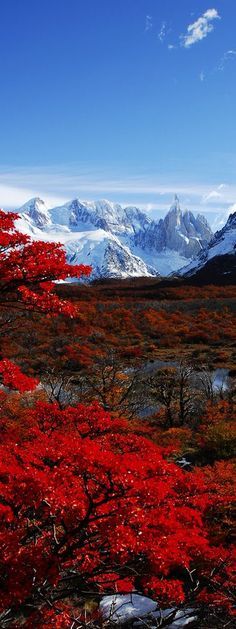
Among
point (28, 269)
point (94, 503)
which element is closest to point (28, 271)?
point (28, 269)

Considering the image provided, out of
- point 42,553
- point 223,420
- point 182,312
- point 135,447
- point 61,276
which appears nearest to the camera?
point 42,553

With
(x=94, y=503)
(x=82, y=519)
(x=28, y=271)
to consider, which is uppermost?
(x=28, y=271)

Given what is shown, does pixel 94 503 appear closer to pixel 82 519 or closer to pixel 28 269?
pixel 82 519

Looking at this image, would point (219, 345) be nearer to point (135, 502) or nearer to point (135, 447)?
point (135, 447)

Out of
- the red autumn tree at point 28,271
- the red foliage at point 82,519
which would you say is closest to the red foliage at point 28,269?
the red autumn tree at point 28,271

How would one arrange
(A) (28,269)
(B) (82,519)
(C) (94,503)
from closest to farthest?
(C) (94,503) < (B) (82,519) < (A) (28,269)

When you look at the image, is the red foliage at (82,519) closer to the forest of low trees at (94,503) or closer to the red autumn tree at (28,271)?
the forest of low trees at (94,503)

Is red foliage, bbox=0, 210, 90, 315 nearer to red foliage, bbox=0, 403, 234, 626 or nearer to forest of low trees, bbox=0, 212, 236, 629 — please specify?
forest of low trees, bbox=0, 212, 236, 629

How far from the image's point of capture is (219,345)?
7206 centimetres

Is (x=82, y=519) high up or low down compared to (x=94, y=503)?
down

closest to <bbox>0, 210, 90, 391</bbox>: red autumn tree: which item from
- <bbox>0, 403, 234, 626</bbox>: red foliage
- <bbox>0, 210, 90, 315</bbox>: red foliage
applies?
<bbox>0, 210, 90, 315</bbox>: red foliage

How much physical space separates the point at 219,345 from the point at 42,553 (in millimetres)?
63607

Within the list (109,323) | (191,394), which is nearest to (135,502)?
(191,394)

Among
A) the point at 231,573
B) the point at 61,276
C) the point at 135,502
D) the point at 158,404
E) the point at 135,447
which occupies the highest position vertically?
the point at 61,276
